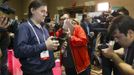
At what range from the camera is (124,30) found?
1727mm

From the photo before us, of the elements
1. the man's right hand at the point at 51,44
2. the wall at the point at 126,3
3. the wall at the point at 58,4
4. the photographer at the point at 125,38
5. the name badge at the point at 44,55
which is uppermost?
the photographer at the point at 125,38

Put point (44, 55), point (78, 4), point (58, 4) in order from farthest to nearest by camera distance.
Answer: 1. point (58, 4)
2. point (78, 4)
3. point (44, 55)

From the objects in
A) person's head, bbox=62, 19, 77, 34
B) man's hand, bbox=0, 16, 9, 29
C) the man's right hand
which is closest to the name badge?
the man's right hand

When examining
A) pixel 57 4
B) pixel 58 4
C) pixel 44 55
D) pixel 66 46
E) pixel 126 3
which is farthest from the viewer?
pixel 57 4

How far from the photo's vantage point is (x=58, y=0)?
13.6m

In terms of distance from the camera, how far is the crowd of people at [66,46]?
177 cm

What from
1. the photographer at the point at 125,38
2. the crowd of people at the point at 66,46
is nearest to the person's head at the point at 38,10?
the crowd of people at the point at 66,46

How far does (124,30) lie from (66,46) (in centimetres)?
197

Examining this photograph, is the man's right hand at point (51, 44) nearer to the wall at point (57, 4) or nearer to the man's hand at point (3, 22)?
the man's hand at point (3, 22)

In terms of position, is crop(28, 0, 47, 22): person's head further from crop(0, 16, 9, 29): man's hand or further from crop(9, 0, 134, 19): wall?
crop(9, 0, 134, 19): wall

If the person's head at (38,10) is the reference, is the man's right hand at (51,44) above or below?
below

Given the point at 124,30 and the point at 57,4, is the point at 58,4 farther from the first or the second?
the point at 124,30

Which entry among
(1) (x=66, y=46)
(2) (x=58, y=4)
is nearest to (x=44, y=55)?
(1) (x=66, y=46)

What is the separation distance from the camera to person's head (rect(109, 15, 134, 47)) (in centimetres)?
173
